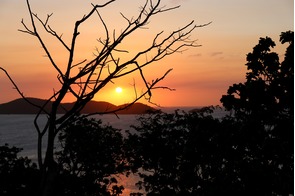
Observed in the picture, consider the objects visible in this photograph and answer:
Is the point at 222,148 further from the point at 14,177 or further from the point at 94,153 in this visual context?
the point at 94,153

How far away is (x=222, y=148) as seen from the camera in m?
27.6

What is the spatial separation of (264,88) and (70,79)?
2259cm

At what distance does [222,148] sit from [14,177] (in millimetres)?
17751

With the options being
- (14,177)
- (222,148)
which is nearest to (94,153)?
(14,177)

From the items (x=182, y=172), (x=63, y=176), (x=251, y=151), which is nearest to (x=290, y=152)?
(x=251, y=151)

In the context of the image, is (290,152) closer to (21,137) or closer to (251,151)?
(251,151)

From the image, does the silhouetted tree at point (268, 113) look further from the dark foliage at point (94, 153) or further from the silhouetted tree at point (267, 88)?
the dark foliage at point (94, 153)

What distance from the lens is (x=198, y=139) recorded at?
101 feet

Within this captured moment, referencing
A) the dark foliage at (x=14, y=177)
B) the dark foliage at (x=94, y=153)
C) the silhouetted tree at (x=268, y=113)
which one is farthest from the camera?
the dark foliage at (x=94, y=153)

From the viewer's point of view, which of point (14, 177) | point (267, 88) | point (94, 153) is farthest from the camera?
point (94, 153)

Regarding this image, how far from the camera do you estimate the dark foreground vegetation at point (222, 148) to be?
23.9 metres

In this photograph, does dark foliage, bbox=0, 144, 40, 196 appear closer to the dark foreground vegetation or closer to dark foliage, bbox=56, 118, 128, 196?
the dark foreground vegetation


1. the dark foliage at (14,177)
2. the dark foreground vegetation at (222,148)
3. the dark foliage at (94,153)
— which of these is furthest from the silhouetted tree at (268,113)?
the dark foliage at (94,153)

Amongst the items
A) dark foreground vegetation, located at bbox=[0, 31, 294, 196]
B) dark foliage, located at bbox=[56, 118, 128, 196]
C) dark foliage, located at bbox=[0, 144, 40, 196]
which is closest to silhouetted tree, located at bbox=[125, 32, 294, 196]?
dark foreground vegetation, located at bbox=[0, 31, 294, 196]
